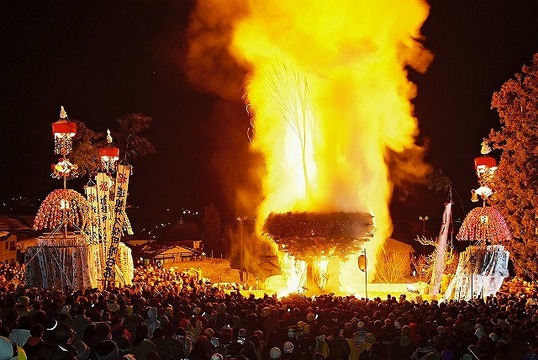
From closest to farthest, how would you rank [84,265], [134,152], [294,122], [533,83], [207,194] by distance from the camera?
1. [84,265]
2. [533,83]
3. [294,122]
4. [134,152]
5. [207,194]

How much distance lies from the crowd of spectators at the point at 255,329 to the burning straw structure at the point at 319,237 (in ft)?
22.7

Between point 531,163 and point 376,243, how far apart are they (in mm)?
10075

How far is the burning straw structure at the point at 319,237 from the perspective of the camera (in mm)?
21875

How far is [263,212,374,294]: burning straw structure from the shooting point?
21875mm

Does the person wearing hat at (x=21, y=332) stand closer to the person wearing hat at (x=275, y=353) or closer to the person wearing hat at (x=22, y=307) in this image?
the person wearing hat at (x=22, y=307)

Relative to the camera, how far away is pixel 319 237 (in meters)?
21.8

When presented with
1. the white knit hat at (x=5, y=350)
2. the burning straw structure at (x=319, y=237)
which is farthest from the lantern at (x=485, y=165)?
the white knit hat at (x=5, y=350)

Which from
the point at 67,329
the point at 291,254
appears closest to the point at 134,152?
the point at 291,254

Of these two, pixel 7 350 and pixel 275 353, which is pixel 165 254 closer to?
pixel 275 353

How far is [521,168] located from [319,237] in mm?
7841

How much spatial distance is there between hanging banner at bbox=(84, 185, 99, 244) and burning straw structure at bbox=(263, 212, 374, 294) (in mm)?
6209

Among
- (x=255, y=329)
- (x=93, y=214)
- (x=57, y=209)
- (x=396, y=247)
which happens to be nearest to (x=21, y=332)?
(x=255, y=329)

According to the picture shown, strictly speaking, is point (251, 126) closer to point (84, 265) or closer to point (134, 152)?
point (134, 152)

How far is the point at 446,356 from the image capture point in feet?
28.8
